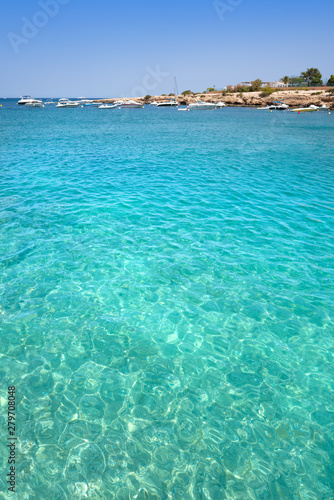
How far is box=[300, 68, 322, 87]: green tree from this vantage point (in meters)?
176

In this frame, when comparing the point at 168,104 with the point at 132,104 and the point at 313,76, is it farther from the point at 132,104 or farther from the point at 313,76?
the point at 313,76

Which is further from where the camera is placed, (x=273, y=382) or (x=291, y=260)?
→ (x=291, y=260)

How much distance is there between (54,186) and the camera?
19891mm

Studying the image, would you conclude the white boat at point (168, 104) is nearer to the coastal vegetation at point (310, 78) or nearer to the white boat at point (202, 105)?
the white boat at point (202, 105)

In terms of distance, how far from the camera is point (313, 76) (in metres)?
178

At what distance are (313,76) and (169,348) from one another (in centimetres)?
22637

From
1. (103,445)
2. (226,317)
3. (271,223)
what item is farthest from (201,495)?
(271,223)

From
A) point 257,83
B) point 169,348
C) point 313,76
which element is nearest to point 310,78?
point 313,76

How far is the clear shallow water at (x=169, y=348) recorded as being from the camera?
4871 mm

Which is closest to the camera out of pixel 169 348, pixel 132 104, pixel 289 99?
pixel 169 348

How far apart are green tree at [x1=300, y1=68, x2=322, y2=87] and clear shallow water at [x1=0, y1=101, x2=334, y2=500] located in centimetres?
21097

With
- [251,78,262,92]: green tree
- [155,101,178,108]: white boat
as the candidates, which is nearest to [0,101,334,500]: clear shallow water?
[155,101,178,108]: white boat

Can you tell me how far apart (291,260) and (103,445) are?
29.6ft

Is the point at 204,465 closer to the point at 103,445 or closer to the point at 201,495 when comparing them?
the point at 201,495
